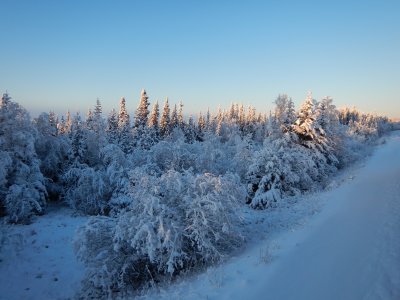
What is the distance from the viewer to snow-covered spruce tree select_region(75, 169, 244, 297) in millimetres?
9695

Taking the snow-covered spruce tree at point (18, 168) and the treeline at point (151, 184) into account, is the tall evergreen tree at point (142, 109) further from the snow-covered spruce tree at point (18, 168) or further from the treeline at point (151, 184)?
the snow-covered spruce tree at point (18, 168)

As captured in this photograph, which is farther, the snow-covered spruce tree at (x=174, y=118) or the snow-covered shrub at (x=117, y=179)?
the snow-covered spruce tree at (x=174, y=118)

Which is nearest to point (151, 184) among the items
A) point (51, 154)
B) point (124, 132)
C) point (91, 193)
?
point (91, 193)

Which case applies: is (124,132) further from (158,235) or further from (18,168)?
(158,235)

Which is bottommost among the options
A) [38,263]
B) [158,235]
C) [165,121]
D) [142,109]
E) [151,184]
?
[38,263]

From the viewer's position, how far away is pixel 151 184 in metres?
10.8

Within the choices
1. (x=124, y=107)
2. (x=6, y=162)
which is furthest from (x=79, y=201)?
(x=124, y=107)

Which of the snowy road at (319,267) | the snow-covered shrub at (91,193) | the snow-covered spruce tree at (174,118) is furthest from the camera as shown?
the snow-covered spruce tree at (174,118)

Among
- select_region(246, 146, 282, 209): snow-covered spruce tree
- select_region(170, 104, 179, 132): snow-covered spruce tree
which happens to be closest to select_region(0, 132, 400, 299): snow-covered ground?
select_region(246, 146, 282, 209): snow-covered spruce tree

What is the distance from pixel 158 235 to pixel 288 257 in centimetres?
364

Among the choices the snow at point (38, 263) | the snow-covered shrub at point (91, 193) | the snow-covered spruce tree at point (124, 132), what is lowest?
the snow at point (38, 263)

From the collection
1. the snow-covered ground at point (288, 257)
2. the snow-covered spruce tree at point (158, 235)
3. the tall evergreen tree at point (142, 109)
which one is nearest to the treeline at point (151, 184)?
the snow-covered spruce tree at point (158, 235)

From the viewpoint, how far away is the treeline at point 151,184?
10.0m

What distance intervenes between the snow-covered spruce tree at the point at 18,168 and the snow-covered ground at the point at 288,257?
1167 millimetres
